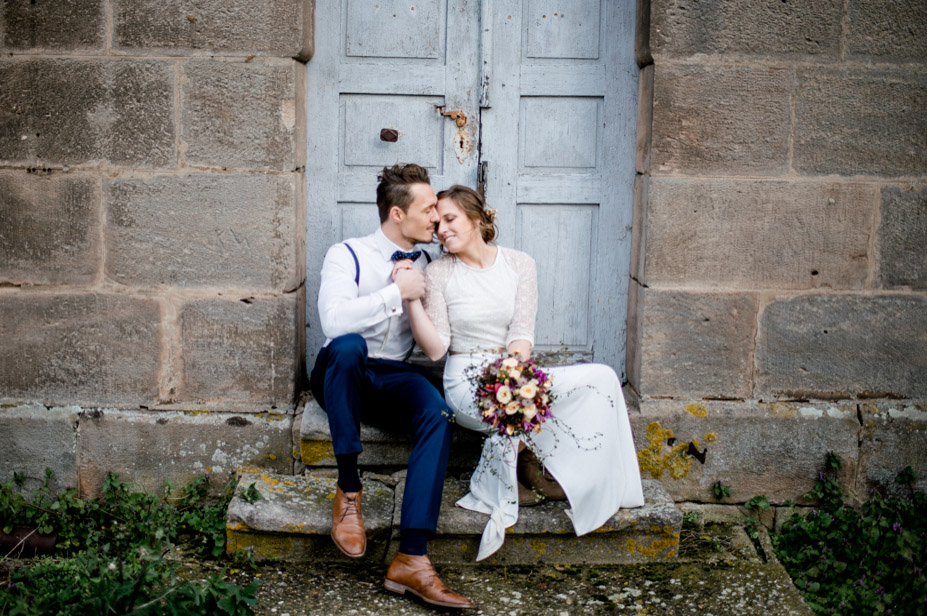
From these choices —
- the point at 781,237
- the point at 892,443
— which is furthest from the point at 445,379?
the point at 892,443

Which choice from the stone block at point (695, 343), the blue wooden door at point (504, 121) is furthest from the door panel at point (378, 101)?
the stone block at point (695, 343)

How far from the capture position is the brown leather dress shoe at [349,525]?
127 inches

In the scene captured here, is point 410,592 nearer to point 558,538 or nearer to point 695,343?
point 558,538

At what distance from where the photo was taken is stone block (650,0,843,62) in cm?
360

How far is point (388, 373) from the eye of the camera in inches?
141

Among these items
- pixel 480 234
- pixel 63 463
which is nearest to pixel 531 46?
pixel 480 234

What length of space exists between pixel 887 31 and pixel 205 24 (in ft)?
9.49

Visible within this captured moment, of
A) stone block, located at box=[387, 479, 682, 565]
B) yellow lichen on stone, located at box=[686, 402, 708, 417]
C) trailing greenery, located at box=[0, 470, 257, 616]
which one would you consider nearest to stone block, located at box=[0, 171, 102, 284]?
trailing greenery, located at box=[0, 470, 257, 616]

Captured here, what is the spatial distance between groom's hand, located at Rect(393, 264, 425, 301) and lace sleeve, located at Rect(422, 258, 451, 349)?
6cm

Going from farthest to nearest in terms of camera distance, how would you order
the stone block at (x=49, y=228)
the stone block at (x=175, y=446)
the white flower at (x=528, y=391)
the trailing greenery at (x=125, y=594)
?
1. the stone block at (x=175, y=446)
2. the stone block at (x=49, y=228)
3. the white flower at (x=528, y=391)
4. the trailing greenery at (x=125, y=594)

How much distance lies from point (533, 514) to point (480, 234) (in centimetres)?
119

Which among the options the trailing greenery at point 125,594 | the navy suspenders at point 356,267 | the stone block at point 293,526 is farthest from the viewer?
the navy suspenders at point 356,267

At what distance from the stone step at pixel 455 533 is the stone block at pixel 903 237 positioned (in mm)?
1461

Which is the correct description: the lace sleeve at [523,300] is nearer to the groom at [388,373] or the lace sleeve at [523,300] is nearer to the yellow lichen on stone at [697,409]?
the groom at [388,373]
